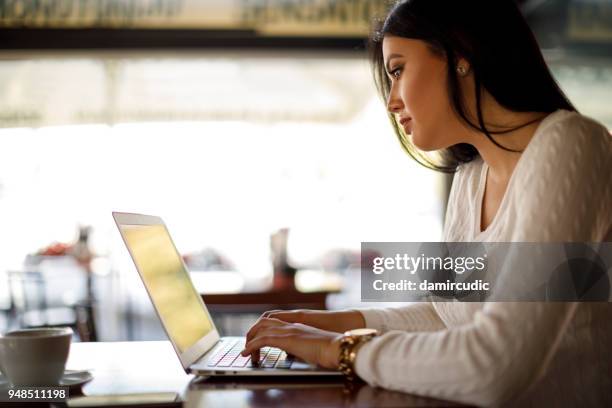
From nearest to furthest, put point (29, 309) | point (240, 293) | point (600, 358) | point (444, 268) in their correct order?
point (600, 358) → point (444, 268) → point (240, 293) → point (29, 309)

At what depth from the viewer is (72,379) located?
3.46ft

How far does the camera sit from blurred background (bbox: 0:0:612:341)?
381cm

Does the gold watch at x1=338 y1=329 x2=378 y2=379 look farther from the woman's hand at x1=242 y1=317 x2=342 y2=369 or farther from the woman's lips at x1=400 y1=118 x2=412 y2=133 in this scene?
the woman's lips at x1=400 y1=118 x2=412 y2=133

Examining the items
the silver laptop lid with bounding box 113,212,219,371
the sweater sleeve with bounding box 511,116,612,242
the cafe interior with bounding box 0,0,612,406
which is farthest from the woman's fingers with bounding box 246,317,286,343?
the cafe interior with bounding box 0,0,612,406

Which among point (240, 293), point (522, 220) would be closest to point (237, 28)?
point (240, 293)

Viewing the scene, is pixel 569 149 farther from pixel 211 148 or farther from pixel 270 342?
pixel 211 148

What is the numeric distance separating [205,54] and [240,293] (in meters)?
1.70

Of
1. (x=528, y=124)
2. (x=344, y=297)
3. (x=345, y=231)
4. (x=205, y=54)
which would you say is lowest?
(x=344, y=297)

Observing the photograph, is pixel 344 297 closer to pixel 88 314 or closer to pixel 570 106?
pixel 88 314

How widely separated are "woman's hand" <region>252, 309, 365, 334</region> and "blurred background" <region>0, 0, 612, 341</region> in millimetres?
1508

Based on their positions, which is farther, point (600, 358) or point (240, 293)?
point (240, 293)

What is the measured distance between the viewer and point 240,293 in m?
2.82

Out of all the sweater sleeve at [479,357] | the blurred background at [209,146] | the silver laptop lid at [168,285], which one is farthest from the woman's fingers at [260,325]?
the blurred background at [209,146]

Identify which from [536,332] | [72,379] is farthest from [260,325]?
[536,332]
